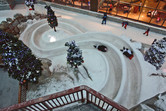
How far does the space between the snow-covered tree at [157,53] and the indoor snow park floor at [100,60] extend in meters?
0.64

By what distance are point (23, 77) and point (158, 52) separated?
1158 cm

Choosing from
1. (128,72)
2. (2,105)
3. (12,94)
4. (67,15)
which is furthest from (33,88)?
(67,15)

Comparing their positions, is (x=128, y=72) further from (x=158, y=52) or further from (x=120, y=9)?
(x=120, y=9)

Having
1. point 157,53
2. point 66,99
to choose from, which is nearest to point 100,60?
point 157,53

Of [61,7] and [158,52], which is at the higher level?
[61,7]

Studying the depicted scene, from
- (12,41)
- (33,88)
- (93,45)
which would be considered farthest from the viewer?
(93,45)

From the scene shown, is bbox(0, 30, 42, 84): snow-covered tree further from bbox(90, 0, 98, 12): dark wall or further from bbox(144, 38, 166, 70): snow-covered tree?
bbox(90, 0, 98, 12): dark wall

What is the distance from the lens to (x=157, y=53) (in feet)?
31.0

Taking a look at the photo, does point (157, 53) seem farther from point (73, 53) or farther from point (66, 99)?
point (66, 99)

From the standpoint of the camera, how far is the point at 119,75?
36.2 ft

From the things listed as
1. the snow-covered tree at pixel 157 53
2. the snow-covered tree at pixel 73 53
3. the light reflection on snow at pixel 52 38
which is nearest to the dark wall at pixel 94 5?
the light reflection on snow at pixel 52 38

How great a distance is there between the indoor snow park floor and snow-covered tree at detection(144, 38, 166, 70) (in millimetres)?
638

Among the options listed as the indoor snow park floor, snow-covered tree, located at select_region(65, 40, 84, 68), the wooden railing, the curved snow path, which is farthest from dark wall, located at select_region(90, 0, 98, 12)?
the wooden railing

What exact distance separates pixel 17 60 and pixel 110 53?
9.87 meters
